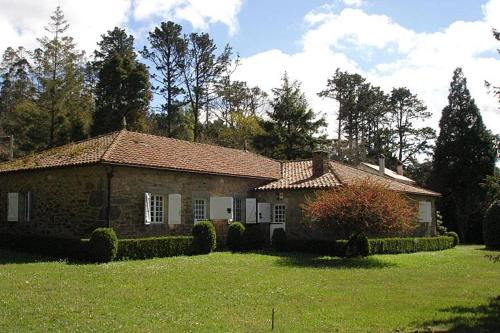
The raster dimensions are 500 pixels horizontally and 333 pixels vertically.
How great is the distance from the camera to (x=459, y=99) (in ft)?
129

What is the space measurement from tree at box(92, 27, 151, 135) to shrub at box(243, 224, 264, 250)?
17838 millimetres

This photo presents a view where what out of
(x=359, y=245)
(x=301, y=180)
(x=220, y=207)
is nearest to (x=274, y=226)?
(x=301, y=180)

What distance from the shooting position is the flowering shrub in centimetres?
1716

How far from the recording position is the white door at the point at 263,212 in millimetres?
22719

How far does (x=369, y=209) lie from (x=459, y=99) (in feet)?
87.1

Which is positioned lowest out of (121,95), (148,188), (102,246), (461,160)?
(102,246)

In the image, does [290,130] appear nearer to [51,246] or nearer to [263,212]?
[263,212]

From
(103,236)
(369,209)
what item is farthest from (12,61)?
(369,209)

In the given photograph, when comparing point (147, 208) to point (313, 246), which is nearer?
point (147, 208)

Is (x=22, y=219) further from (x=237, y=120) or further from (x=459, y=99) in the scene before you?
(x=459, y=99)

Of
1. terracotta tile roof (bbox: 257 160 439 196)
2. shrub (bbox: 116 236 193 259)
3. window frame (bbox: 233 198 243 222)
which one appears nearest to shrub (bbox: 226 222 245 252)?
window frame (bbox: 233 198 243 222)

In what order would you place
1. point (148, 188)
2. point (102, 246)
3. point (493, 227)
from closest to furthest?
point (102, 246), point (148, 188), point (493, 227)

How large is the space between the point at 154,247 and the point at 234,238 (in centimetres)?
432

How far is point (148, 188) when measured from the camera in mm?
18594
